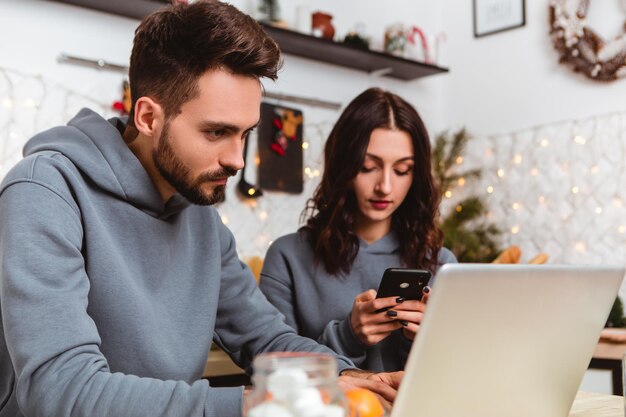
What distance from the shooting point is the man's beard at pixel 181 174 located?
123 cm

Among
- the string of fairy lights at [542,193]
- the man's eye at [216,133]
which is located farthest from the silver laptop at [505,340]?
the string of fairy lights at [542,193]

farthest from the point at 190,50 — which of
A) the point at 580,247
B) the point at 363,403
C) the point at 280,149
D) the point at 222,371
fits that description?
the point at 580,247

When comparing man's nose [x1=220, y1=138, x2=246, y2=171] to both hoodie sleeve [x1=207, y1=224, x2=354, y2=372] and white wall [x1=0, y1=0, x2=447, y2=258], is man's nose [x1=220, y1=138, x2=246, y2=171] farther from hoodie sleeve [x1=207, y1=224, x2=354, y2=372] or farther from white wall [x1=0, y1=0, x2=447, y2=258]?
white wall [x1=0, y1=0, x2=447, y2=258]

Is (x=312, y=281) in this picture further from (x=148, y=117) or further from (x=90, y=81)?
(x=90, y=81)

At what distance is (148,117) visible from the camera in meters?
1.25

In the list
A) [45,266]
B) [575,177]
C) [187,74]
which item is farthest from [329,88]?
[45,266]

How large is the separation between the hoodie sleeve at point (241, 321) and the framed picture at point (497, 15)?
238cm

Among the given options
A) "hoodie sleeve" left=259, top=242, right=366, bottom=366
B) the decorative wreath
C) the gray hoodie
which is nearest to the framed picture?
the decorative wreath

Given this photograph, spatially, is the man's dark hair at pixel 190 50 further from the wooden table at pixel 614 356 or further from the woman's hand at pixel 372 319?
the wooden table at pixel 614 356

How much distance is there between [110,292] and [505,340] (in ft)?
2.04

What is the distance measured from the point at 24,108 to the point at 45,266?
1619mm

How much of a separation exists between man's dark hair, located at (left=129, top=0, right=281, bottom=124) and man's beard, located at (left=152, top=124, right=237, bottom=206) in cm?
6

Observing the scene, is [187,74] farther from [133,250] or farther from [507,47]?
[507,47]

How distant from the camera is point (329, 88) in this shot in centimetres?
329
